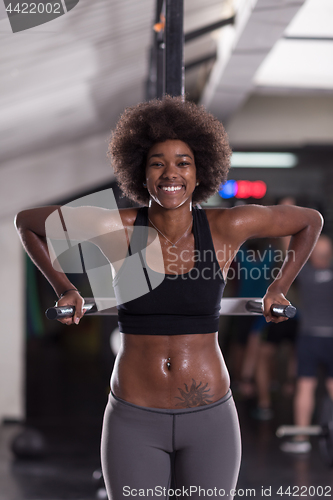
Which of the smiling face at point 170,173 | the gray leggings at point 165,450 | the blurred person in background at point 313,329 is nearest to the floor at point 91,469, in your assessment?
the blurred person in background at point 313,329

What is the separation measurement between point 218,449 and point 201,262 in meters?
0.52

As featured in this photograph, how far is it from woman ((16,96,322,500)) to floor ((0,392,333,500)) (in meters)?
1.96

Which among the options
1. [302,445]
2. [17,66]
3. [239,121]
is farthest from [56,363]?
[17,66]

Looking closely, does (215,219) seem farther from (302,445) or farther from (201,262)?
(302,445)

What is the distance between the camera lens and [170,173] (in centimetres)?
137

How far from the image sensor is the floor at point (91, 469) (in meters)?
3.20

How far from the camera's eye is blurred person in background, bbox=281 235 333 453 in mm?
3735

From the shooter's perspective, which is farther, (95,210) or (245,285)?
(245,285)

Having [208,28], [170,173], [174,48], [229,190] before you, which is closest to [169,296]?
[170,173]

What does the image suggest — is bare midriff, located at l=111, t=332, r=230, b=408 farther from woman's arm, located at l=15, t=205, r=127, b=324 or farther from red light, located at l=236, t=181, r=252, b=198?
red light, located at l=236, t=181, r=252, b=198

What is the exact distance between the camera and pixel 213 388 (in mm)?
1374

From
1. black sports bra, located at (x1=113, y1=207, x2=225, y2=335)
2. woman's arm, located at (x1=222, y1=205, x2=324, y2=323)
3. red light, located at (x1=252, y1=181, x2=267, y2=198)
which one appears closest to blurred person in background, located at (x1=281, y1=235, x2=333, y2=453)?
red light, located at (x1=252, y1=181, x2=267, y2=198)

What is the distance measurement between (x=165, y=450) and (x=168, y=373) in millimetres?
212

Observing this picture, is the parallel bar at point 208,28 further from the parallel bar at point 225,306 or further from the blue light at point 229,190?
the blue light at point 229,190
